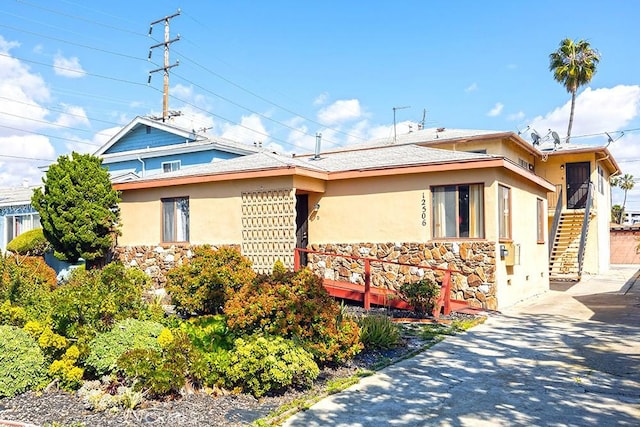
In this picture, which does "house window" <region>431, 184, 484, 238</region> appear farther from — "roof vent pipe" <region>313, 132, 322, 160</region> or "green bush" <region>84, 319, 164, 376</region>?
"green bush" <region>84, 319, 164, 376</region>

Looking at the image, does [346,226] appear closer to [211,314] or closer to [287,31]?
[211,314]

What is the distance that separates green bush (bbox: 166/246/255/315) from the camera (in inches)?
349

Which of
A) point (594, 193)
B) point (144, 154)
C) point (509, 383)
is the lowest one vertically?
point (509, 383)

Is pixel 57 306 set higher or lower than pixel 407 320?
higher

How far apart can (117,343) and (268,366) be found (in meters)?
1.87

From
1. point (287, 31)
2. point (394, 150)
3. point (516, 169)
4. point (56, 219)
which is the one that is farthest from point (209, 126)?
point (516, 169)

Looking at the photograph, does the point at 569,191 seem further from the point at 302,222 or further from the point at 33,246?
the point at 33,246

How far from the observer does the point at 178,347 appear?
6.09 metres

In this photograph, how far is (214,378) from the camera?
20.3 feet

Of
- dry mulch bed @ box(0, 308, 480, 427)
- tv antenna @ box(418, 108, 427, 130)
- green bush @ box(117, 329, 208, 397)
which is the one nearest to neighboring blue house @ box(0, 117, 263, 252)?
tv antenna @ box(418, 108, 427, 130)

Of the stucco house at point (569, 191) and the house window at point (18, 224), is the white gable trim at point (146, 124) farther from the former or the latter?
the stucco house at point (569, 191)

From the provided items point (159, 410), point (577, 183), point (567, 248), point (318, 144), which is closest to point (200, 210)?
point (318, 144)

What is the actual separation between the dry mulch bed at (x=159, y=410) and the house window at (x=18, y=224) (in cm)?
1924

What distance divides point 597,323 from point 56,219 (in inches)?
563
